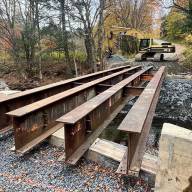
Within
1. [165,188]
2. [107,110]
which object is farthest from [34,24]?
[165,188]

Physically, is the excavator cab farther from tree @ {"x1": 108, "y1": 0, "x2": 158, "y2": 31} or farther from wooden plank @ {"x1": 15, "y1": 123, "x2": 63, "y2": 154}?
wooden plank @ {"x1": 15, "y1": 123, "x2": 63, "y2": 154}

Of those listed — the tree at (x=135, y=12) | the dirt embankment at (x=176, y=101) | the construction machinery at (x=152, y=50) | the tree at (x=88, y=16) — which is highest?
the tree at (x=135, y=12)

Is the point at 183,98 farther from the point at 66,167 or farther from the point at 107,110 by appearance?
the point at 66,167

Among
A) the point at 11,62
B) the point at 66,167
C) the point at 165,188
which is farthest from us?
the point at 11,62

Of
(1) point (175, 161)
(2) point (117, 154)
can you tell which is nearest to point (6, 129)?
(2) point (117, 154)

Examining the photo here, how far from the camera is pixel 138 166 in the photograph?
111 inches

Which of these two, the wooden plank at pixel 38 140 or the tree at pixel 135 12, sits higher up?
the tree at pixel 135 12

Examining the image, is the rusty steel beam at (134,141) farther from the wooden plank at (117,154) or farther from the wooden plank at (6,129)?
the wooden plank at (6,129)

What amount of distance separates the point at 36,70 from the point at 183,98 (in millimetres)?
9072

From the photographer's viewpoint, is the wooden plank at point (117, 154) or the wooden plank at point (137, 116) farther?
the wooden plank at point (117, 154)

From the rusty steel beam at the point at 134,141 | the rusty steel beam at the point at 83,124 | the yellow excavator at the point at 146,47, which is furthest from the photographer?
the yellow excavator at the point at 146,47

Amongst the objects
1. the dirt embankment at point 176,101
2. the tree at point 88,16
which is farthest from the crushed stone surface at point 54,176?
the tree at point 88,16

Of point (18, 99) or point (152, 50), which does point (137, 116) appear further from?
point (152, 50)

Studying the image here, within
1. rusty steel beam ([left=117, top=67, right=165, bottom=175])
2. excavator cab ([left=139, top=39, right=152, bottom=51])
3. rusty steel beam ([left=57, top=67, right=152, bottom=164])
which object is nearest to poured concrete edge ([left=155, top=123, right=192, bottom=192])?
rusty steel beam ([left=117, top=67, right=165, bottom=175])
